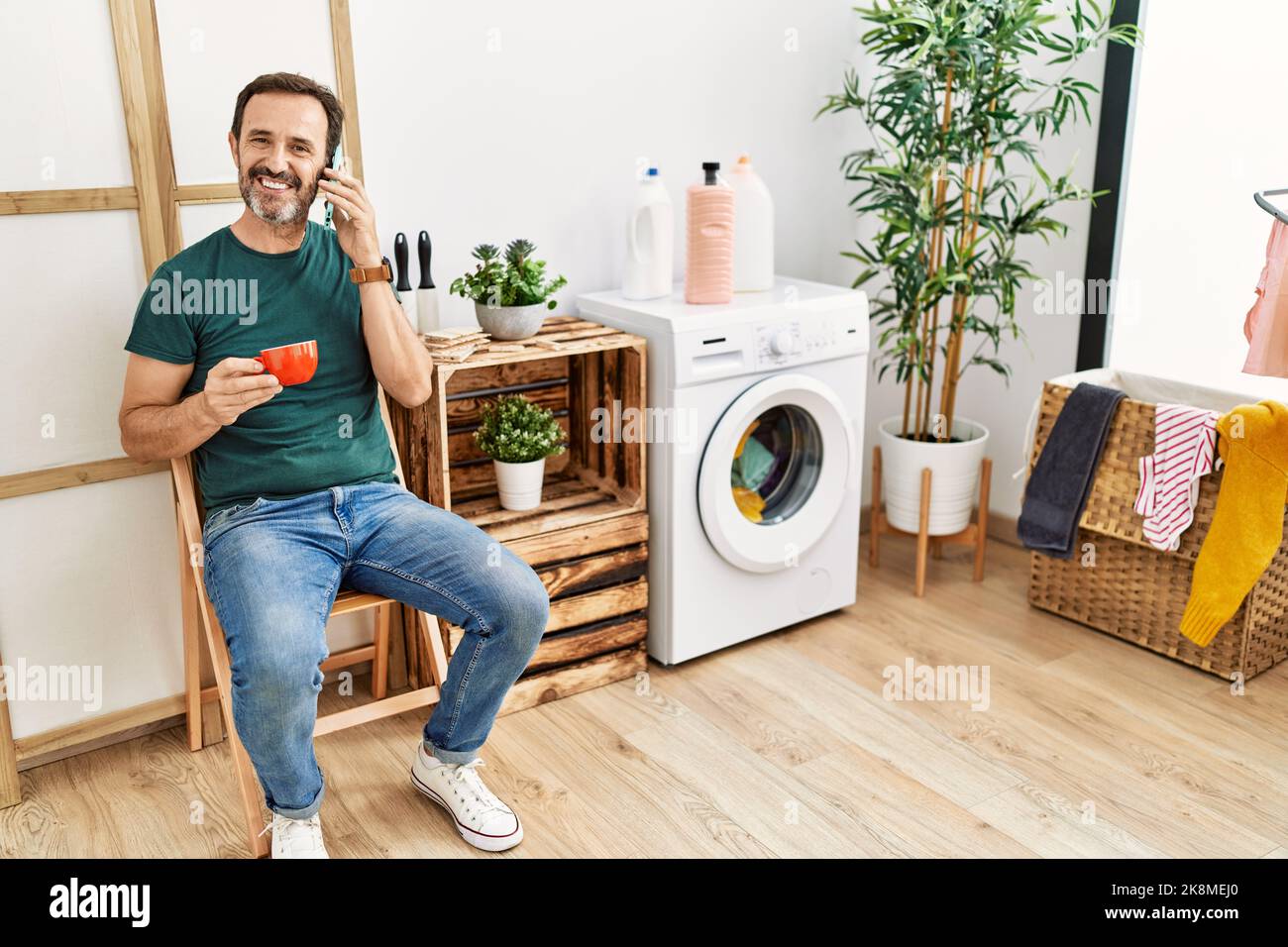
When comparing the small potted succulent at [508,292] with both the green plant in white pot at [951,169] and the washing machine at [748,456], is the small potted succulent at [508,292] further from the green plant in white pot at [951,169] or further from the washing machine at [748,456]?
the green plant in white pot at [951,169]

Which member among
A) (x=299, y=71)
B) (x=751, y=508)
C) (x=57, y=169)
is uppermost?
(x=299, y=71)

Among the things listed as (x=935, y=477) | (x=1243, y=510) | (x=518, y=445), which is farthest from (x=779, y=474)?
(x=1243, y=510)

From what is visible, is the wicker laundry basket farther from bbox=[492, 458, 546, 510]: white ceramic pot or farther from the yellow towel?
bbox=[492, 458, 546, 510]: white ceramic pot

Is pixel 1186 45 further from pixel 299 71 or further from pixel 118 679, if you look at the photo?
pixel 118 679

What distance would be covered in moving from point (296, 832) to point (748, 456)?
136cm

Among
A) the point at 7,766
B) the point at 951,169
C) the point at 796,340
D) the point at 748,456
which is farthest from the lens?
the point at 951,169

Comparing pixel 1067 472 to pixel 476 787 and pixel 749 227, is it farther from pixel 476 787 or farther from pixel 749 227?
pixel 476 787

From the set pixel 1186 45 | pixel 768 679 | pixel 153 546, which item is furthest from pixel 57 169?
pixel 1186 45

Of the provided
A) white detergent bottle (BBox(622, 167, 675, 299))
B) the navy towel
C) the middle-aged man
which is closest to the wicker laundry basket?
the navy towel

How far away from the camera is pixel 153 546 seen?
2.35 meters

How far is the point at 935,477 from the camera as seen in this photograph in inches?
122

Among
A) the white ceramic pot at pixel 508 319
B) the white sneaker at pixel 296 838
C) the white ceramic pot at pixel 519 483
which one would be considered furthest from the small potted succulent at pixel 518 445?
the white sneaker at pixel 296 838

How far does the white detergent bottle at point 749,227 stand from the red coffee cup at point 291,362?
49.5 inches
